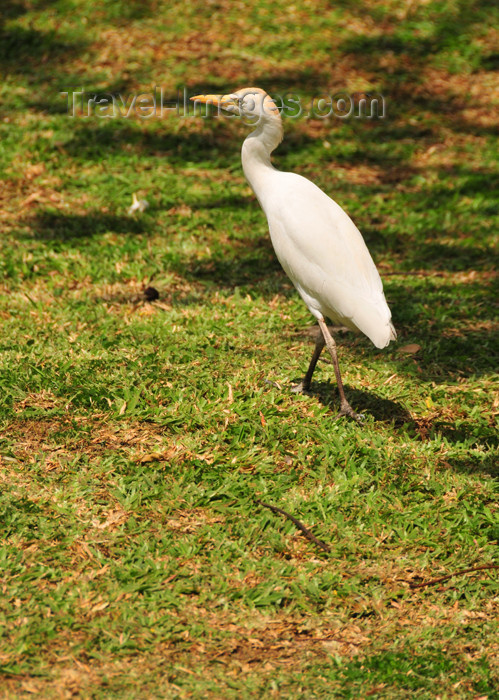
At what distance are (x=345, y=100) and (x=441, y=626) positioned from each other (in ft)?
22.8

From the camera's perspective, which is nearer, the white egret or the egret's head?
the white egret

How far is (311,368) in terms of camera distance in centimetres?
466

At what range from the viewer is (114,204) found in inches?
278

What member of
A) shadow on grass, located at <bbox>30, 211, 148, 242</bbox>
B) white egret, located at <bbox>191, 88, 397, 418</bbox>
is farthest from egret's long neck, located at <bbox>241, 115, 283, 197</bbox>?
shadow on grass, located at <bbox>30, 211, 148, 242</bbox>

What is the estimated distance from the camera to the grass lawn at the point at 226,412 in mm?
3131

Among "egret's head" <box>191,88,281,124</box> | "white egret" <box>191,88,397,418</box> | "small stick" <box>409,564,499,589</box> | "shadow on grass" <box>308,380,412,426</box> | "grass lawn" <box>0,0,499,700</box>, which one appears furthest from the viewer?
"egret's head" <box>191,88,281,124</box>

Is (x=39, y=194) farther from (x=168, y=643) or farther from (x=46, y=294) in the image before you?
(x=168, y=643)

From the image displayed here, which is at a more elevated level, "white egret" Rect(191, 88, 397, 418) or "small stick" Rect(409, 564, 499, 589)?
"white egret" Rect(191, 88, 397, 418)

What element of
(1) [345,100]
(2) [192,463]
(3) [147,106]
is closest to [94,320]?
(2) [192,463]

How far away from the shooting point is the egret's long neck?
4816 mm

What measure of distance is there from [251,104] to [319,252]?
1055 millimetres

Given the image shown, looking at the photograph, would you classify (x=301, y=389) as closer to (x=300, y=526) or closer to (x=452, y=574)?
(x=300, y=526)

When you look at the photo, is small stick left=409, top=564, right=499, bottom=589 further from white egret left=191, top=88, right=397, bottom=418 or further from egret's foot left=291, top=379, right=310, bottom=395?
egret's foot left=291, top=379, right=310, bottom=395

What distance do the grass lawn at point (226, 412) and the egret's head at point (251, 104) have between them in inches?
53.5
